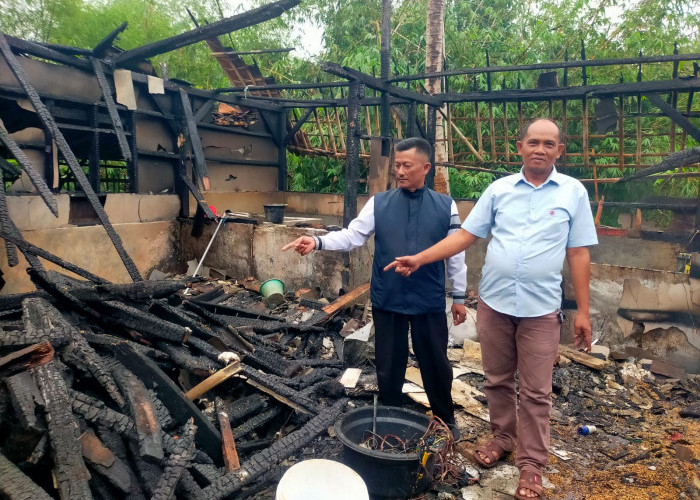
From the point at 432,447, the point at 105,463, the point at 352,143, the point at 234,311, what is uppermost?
the point at 352,143

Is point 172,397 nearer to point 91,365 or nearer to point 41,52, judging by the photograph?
point 91,365

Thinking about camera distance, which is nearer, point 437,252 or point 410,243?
point 437,252

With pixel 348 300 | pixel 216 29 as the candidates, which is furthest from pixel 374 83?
pixel 348 300

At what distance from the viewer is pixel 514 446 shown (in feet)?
11.9

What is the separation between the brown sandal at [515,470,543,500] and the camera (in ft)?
9.96

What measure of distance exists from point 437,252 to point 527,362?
0.94m

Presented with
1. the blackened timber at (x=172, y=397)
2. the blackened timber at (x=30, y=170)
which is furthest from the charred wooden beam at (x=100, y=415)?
the blackened timber at (x=30, y=170)

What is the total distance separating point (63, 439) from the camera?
8.44 ft

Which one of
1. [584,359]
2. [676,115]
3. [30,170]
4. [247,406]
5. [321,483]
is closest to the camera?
[321,483]

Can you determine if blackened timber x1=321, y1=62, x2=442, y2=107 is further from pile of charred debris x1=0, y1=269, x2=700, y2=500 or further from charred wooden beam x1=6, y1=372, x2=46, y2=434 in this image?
charred wooden beam x1=6, y1=372, x2=46, y2=434

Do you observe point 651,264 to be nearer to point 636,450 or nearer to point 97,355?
point 636,450

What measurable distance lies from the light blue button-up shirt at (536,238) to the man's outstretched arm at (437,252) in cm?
25

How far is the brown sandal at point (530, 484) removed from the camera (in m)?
3.04

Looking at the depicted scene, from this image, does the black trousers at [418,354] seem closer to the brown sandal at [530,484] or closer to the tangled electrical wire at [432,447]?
the tangled electrical wire at [432,447]
